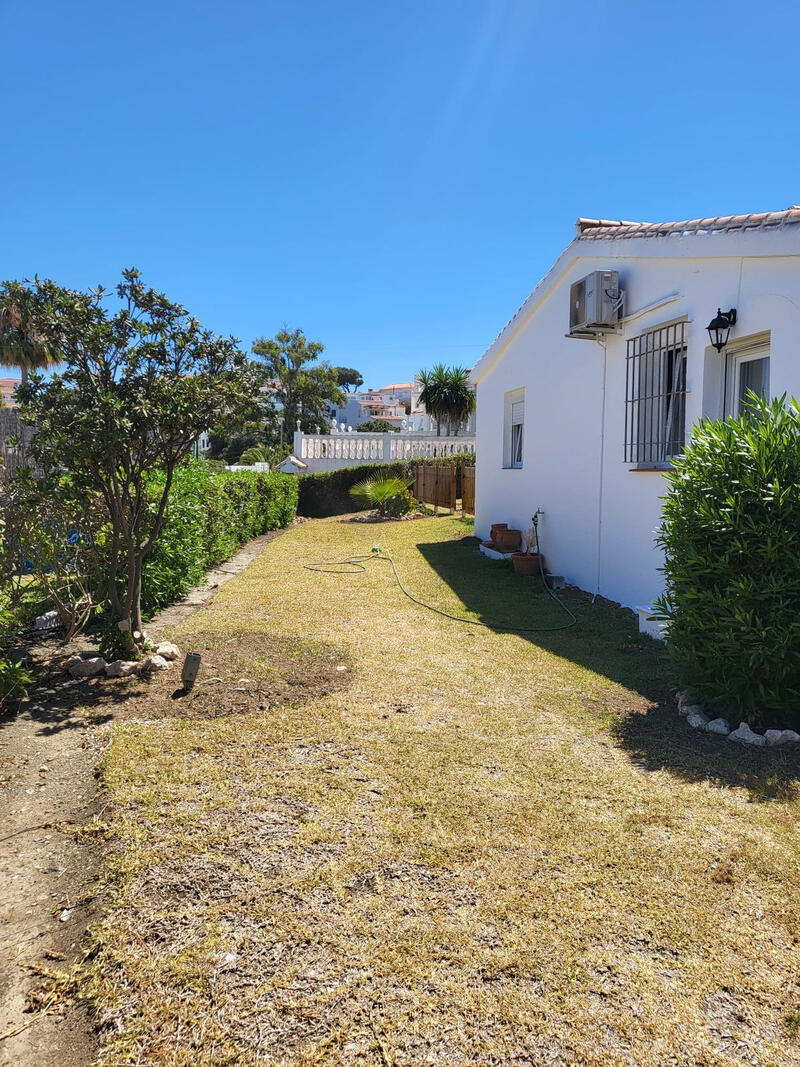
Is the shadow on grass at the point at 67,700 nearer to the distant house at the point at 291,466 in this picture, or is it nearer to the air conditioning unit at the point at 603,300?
the air conditioning unit at the point at 603,300

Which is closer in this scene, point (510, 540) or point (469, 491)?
point (510, 540)

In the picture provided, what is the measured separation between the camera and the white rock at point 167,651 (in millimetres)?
5637

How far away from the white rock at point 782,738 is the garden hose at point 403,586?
315 centimetres

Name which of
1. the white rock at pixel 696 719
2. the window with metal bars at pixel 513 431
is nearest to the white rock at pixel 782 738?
the white rock at pixel 696 719

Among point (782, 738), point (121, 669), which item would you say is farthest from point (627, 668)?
point (121, 669)

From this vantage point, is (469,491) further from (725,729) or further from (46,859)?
(46,859)

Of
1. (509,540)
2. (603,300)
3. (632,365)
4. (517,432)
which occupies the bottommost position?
(509,540)

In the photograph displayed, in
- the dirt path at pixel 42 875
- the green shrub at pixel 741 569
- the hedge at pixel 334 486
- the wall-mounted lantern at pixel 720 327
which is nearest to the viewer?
the dirt path at pixel 42 875

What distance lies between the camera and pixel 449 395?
99.5 ft

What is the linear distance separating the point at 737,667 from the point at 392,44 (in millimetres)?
9871

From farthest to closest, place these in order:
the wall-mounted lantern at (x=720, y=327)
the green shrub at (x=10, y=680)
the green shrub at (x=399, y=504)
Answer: the green shrub at (x=399, y=504) < the wall-mounted lantern at (x=720, y=327) < the green shrub at (x=10, y=680)

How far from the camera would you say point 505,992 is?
2158 mm

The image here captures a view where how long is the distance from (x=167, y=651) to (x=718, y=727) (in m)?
4.37

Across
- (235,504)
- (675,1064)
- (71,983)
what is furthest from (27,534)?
(235,504)
